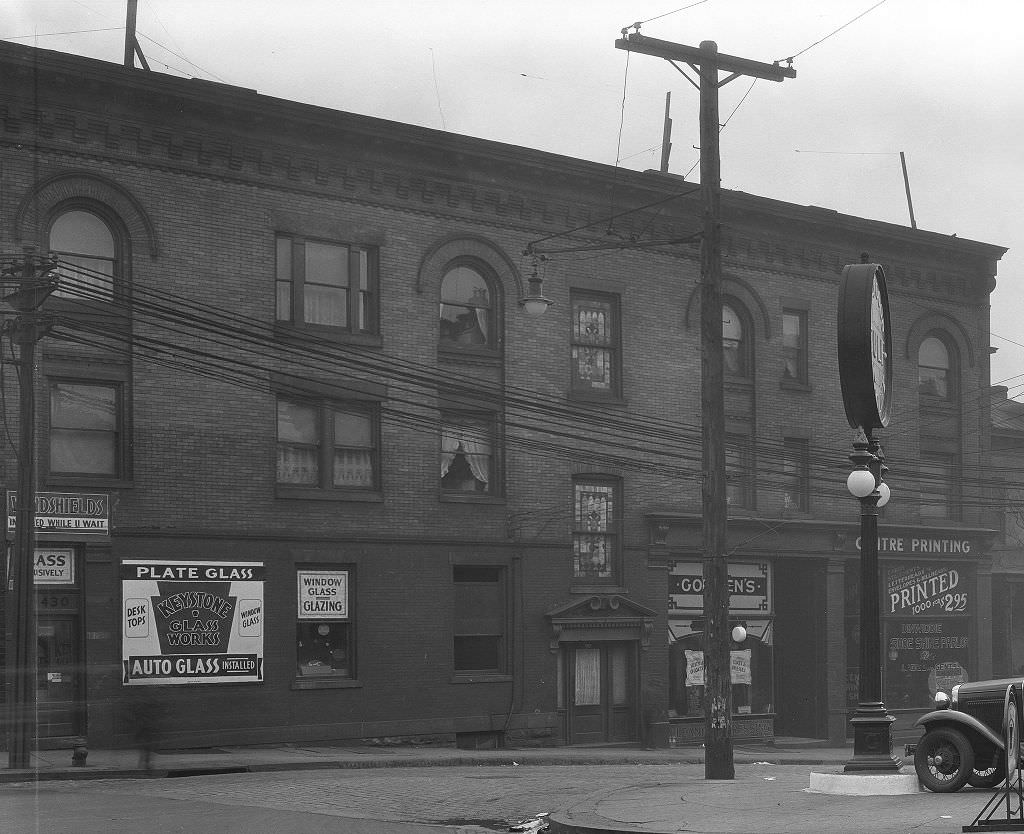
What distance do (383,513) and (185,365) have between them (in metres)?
4.86

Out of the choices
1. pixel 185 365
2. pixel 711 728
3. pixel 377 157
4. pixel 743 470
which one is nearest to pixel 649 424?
pixel 743 470

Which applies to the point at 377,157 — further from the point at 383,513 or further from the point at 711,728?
the point at 711,728

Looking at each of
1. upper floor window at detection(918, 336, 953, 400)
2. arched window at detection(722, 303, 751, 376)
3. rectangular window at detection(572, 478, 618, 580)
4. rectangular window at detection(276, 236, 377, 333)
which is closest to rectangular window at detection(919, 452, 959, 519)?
upper floor window at detection(918, 336, 953, 400)

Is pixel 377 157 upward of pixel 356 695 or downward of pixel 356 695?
upward

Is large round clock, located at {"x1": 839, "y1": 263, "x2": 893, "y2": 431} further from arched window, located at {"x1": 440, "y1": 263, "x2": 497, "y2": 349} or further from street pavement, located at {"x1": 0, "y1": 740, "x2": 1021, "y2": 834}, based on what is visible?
arched window, located at {"x1": 440, "y1": 263, "x2": 497, "y2": 349}

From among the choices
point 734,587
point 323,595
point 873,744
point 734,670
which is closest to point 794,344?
Answer: point 734,587

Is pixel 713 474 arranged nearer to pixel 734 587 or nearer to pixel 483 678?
pixel 483 678

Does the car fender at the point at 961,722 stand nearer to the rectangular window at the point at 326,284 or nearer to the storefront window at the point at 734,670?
the rectangular window at the point at 326,284

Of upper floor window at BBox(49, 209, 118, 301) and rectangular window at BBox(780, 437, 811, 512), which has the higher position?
upper floor window at BBox(49, 209, 118, 301)

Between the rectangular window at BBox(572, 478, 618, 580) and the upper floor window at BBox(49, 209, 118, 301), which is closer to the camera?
the upper floor window at BBox(49, 209, 118, 301)

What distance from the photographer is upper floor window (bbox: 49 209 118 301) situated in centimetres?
2502

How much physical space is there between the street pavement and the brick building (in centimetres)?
248

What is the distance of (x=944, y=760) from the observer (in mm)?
15039

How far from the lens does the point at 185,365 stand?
84.8 ft
